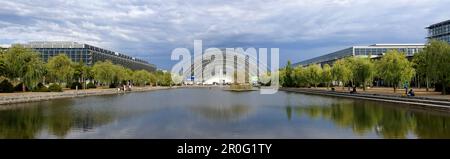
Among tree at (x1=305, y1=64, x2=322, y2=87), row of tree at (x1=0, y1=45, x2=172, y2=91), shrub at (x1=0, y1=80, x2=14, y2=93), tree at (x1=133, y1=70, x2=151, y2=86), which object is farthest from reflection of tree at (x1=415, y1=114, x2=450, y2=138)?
tree at (x1=133, y1=70, x2=151, y2=86)

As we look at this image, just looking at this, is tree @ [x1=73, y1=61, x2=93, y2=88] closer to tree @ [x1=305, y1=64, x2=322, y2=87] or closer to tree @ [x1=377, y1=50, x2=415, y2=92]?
tree @ [x1=305, y1=64, x2=322, y2=87]

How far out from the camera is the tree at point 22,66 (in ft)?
172

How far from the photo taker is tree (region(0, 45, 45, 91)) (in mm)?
Result: 52500

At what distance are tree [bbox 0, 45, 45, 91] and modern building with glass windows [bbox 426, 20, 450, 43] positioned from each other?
9858 centimetres

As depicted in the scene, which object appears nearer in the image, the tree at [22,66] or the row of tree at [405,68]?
the row of tree at [405,68]

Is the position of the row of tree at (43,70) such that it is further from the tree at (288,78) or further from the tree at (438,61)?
the tree at (438,61)

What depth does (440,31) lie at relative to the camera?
10669cm

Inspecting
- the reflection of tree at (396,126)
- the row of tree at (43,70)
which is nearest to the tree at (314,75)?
the row of tree at (43,70)

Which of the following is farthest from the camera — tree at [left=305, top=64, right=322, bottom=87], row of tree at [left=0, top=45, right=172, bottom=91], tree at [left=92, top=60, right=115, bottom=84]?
tree at [left=92, top=60, right=115, bottom=84]

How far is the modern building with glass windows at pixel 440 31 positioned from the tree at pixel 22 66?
9858cm

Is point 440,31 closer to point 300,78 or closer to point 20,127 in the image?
point 300,78
